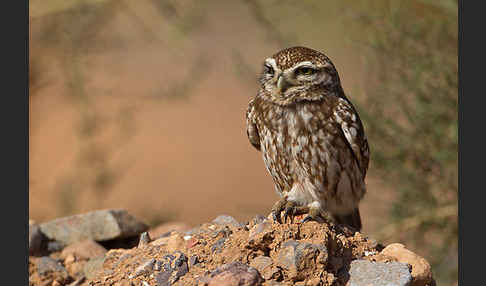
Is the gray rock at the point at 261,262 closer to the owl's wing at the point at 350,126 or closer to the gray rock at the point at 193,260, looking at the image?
the gray rock at the point at 193,260

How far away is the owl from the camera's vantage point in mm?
3738

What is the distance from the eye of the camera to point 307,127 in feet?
12.5

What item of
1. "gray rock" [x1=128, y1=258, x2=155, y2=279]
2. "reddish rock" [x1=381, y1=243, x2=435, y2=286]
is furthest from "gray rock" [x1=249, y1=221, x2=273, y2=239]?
"reddish rock" [x1=381, y1=243, x2=435, y2=286]

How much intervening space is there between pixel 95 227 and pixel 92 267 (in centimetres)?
48

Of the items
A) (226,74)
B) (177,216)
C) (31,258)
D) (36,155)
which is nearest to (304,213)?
(31,258)

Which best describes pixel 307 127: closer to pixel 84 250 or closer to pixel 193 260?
pixel 193 260

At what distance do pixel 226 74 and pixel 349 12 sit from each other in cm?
757

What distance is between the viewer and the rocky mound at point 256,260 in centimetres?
289

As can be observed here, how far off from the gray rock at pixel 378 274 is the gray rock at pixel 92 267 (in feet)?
5.34

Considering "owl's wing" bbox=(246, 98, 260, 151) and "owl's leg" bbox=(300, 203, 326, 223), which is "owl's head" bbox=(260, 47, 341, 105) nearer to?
"owl's wing" bbox=(246, 98, 260, 151)

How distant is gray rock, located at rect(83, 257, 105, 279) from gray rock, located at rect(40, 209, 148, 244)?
32cm

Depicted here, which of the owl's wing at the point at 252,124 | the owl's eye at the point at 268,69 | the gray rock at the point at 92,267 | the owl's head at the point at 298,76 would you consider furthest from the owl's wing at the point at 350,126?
the gray rock at the point at 92,267

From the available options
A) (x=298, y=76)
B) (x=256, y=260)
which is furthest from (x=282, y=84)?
(x=256, y=260)

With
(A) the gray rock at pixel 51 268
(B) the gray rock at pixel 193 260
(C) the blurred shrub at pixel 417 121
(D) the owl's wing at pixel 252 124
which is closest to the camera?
(B) the gray rock at pixel 193 260
